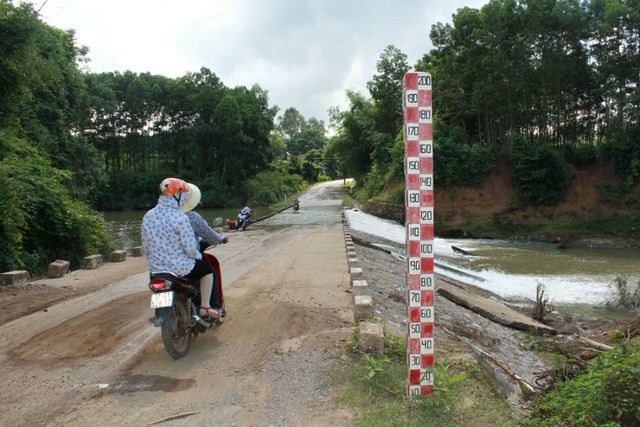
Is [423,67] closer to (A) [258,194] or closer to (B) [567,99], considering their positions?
(B) [567,99]

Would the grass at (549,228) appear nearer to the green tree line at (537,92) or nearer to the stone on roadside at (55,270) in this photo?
the green tree line at (537,92)

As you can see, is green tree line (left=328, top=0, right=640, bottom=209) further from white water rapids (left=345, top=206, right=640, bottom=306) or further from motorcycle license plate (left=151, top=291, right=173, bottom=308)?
motorcycle license plate (left=151, top=291, right=173, bottom=308)

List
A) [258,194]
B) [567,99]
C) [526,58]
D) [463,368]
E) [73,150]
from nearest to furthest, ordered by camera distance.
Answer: [463,368] < [73,150] < [526,58] < [567,99] < [258,194]

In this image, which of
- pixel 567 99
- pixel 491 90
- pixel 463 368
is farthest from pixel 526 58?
pixel 463 368

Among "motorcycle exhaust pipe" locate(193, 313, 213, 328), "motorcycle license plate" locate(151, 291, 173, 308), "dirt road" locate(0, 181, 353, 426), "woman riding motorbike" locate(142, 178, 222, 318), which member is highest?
"woman riding motorbike" locate(142, 178, 222, 318)

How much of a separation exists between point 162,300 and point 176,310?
412mm

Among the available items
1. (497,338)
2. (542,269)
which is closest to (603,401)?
(497,338)

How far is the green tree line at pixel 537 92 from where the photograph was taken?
25.2m

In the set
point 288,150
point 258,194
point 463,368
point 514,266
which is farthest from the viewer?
point 288,150

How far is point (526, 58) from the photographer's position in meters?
27.2

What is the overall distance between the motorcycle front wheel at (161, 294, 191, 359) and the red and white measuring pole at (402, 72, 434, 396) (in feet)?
8.02

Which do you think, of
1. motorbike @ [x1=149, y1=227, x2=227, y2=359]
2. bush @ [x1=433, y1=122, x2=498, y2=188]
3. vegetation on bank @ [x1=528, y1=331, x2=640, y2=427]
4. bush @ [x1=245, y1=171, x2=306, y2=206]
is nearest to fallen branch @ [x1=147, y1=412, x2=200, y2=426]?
motorbike @ [x1=149, y1=227, x2=227, y2=359]

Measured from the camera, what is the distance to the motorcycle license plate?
426cm

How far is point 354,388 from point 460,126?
32.1m
